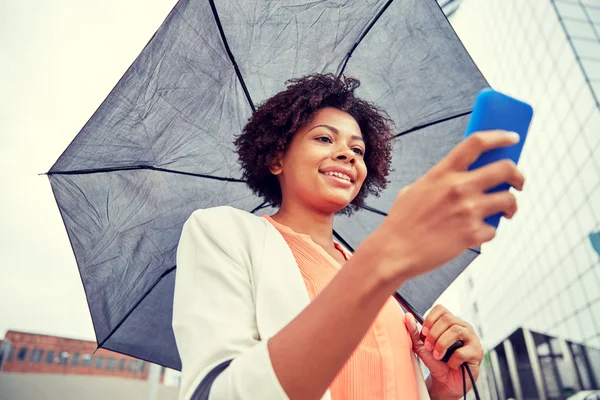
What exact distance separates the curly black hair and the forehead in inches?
1.3

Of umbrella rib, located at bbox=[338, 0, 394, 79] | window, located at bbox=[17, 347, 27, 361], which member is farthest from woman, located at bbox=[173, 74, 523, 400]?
window, located at bbox=[17, 347, 27, 361]

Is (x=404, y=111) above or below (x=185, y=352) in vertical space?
above

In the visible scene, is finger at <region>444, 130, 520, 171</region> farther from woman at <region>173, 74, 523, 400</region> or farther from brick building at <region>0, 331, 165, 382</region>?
brick building at <region>0, 331, 165, 382</region>

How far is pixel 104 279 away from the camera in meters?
2.09

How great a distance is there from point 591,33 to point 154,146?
2929cm

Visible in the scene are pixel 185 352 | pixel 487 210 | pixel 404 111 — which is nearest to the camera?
pixel 487 210

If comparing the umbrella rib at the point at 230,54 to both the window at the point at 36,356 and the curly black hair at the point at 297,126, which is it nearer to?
the curly black hair at the point at 297,126

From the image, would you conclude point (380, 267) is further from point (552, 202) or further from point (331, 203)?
point (552, 202)

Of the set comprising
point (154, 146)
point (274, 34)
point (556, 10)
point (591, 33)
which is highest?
point (556, 10)

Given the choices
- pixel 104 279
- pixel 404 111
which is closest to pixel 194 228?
pixel 104 279

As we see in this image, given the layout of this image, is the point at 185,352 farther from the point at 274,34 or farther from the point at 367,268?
the point at 274,34

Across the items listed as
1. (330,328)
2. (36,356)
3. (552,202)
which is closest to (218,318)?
(330,328)

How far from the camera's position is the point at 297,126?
1780 millimetres

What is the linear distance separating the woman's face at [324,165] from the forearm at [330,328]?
38.6 inches
